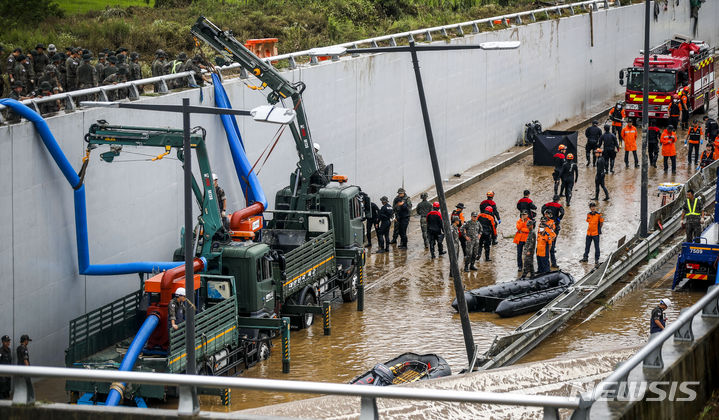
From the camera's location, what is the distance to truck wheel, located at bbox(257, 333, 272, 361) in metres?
20.6

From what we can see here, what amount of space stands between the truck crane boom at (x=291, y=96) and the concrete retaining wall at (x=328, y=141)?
118 centimetres

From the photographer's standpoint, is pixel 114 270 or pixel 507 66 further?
pixel 507 66

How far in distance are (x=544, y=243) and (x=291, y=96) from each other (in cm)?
734

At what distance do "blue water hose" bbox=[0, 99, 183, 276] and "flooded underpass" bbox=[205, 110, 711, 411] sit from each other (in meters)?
3.26

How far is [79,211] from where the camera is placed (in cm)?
2011

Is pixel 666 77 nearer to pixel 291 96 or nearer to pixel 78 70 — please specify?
pixel 291 96

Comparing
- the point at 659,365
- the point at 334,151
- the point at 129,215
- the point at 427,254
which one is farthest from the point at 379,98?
the point at 659,365

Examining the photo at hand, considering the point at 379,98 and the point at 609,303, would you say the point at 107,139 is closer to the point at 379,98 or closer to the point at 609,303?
the point at 609,303

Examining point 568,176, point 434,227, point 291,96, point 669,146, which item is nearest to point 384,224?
point 434,227

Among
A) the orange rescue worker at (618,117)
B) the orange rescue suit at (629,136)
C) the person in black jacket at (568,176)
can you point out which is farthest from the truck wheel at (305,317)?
the orange rescue worker at (618,117)

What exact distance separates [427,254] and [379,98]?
22.9ft

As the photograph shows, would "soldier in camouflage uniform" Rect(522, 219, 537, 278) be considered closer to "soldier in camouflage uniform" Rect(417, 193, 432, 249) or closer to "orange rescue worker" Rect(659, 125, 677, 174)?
"soldier in camouflage uniform" Rect(417, 193, 432, 249)

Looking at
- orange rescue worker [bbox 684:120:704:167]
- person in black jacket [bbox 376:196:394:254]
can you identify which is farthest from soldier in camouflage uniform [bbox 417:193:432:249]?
orange rescue worker [bbox 684:120:704:167]

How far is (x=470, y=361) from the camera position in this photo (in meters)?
17.8
